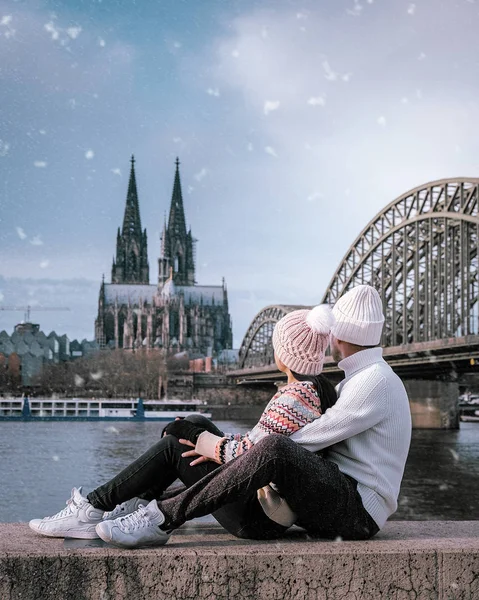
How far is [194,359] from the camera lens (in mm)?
88125

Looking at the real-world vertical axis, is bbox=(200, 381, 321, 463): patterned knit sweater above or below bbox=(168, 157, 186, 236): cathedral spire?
below

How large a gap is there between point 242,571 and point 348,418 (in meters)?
0.58

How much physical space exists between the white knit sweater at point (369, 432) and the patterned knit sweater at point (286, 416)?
4cm

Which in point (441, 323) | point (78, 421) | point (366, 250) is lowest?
point (78, 421)

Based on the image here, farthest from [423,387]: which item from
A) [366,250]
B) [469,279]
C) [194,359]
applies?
[194,359]

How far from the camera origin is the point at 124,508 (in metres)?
3.10

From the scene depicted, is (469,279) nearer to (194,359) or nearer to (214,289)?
(194,359)

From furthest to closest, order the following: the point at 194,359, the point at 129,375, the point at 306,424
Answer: the point at 194,359 < the point at 129,375 < the point at 306,424

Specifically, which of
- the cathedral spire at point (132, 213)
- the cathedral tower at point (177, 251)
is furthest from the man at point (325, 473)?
the cathedral spire at point (132, 213)

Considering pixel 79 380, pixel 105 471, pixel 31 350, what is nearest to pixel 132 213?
pixel 31 350

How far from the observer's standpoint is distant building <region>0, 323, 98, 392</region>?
249ft

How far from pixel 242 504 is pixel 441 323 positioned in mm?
28672

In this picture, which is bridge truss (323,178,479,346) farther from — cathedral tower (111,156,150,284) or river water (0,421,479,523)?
cathedral tower (111,156,150,284)

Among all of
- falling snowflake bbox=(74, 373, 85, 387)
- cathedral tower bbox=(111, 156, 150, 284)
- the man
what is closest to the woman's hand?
the man
